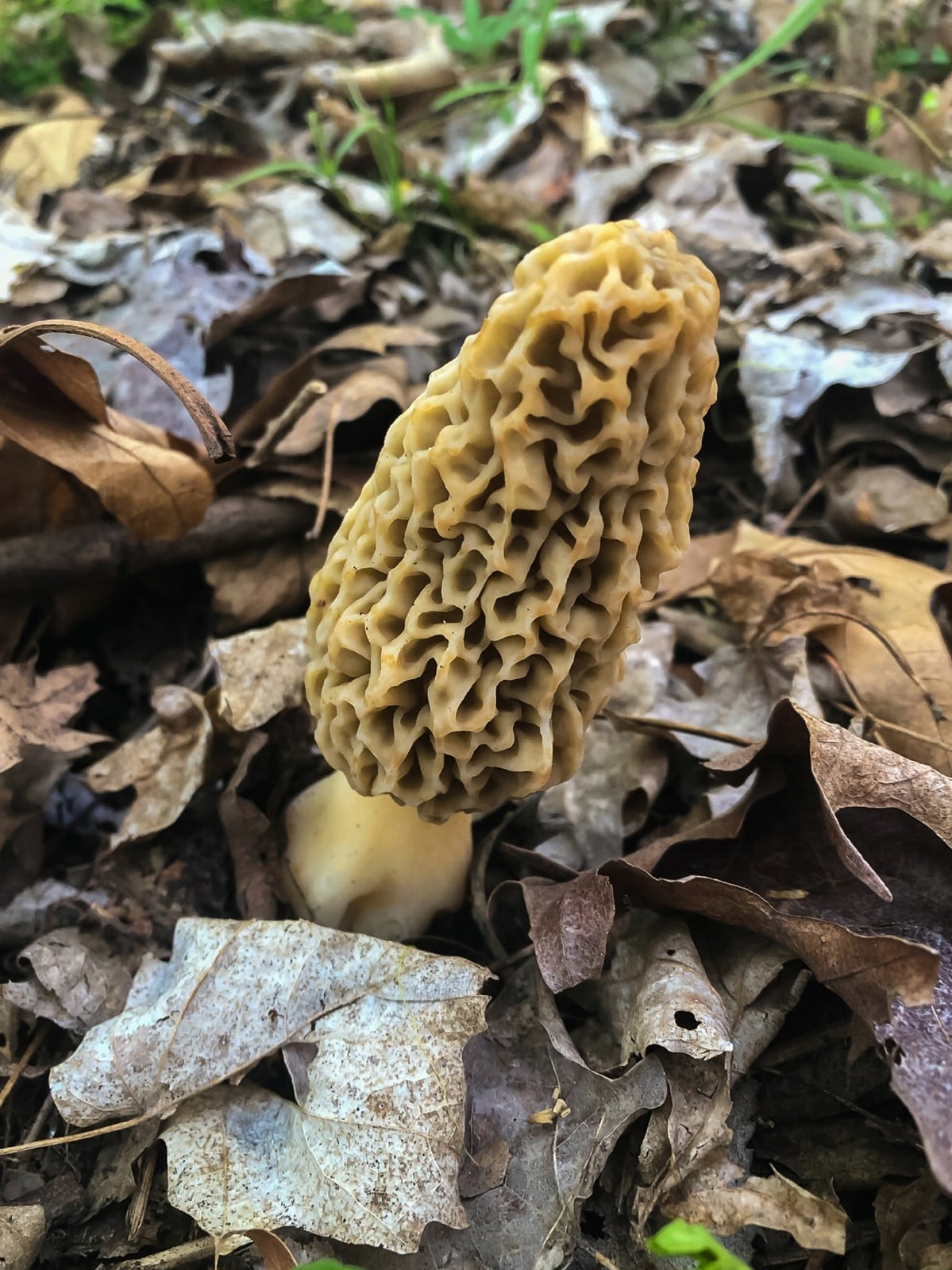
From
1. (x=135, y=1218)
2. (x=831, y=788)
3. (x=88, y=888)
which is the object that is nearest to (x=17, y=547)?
(x=88, y=888)

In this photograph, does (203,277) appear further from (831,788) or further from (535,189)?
(831,788)

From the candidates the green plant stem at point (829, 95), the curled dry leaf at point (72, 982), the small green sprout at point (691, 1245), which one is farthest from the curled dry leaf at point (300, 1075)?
the green plant stem at point (829, 95)

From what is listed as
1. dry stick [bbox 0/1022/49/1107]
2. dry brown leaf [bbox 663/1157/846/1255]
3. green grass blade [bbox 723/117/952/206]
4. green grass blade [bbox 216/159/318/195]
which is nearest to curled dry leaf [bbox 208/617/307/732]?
dry stick [bbox 0/1022/49/1107]

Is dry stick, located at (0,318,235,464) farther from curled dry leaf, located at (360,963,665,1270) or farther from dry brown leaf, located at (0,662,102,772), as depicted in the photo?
curled dry leaf, located at (360,963,665,1270)

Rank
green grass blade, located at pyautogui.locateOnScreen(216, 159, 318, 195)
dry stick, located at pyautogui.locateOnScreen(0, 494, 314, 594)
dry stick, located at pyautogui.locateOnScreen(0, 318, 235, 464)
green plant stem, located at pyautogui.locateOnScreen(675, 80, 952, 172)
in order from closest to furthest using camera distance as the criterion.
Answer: dry stick, located at pyautogui.locateOnScreen(0, 318, 235, 464) < dry stick, located at pyautogui.locateOnScreen(0, 494, 314, 594) < green plant stem, located at pyautogui.locateOnScreen(675, 80, 952, 172) < green grass blade, located at pyautogui.locateOnScreen(216, 159, 318, 195)

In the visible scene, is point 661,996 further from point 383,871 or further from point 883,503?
point 883,503

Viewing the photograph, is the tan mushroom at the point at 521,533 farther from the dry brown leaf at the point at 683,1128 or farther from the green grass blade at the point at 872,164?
the green grass blade at the point at 872,164
